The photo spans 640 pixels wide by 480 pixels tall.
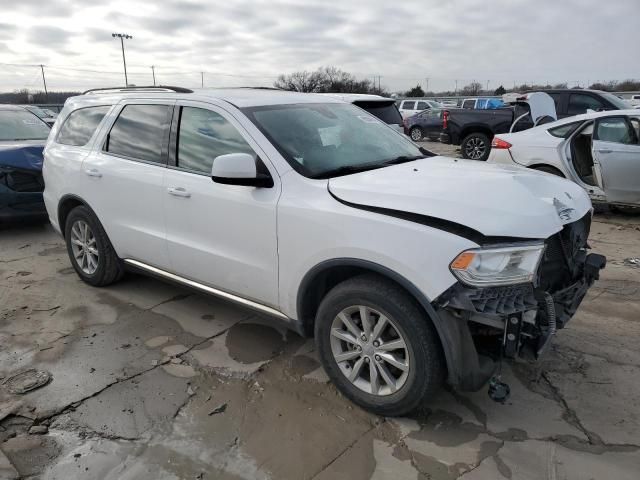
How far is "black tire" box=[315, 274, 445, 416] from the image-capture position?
2.57 m

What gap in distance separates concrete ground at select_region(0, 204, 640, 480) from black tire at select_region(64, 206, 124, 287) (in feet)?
1.48

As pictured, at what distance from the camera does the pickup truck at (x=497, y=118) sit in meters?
11.5

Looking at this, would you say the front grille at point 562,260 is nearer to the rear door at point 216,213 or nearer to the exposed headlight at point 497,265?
the exposed headlight at point 497,265

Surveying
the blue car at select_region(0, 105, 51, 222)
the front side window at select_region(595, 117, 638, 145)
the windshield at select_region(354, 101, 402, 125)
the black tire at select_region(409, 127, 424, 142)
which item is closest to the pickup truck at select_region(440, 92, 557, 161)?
the windshield at select_region(354, 101, 402, 125)

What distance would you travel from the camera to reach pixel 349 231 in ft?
8.98

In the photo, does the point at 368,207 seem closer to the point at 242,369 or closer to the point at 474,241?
the point at 474,241

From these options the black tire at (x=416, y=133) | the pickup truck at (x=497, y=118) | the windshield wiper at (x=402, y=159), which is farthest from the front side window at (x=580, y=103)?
the windshield wiper at (x=402, y=159)

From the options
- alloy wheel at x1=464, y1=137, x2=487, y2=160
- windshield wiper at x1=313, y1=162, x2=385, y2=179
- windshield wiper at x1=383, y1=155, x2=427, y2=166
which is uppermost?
windshield wiper at x1=383, y1=155, x2=427, y2=166

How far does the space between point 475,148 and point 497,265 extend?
11590mm

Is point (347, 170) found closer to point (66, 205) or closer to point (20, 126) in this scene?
point (66, 205)

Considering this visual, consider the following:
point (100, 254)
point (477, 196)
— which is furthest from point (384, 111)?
point (477, 196)

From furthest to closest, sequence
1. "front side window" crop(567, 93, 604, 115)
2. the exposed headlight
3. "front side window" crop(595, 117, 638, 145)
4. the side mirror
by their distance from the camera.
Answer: "front side window" crop(567, 93, 604, 115)
"front side window" crop(595, 117, 638, 145)
the side mirror
the exposed headlight

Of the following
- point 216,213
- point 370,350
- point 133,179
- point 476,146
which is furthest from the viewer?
point 476,146

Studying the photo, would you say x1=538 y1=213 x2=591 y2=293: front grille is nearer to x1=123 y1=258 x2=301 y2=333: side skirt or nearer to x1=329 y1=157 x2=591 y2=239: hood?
x1=329 y1=157 x2=591 y2=239: hood
